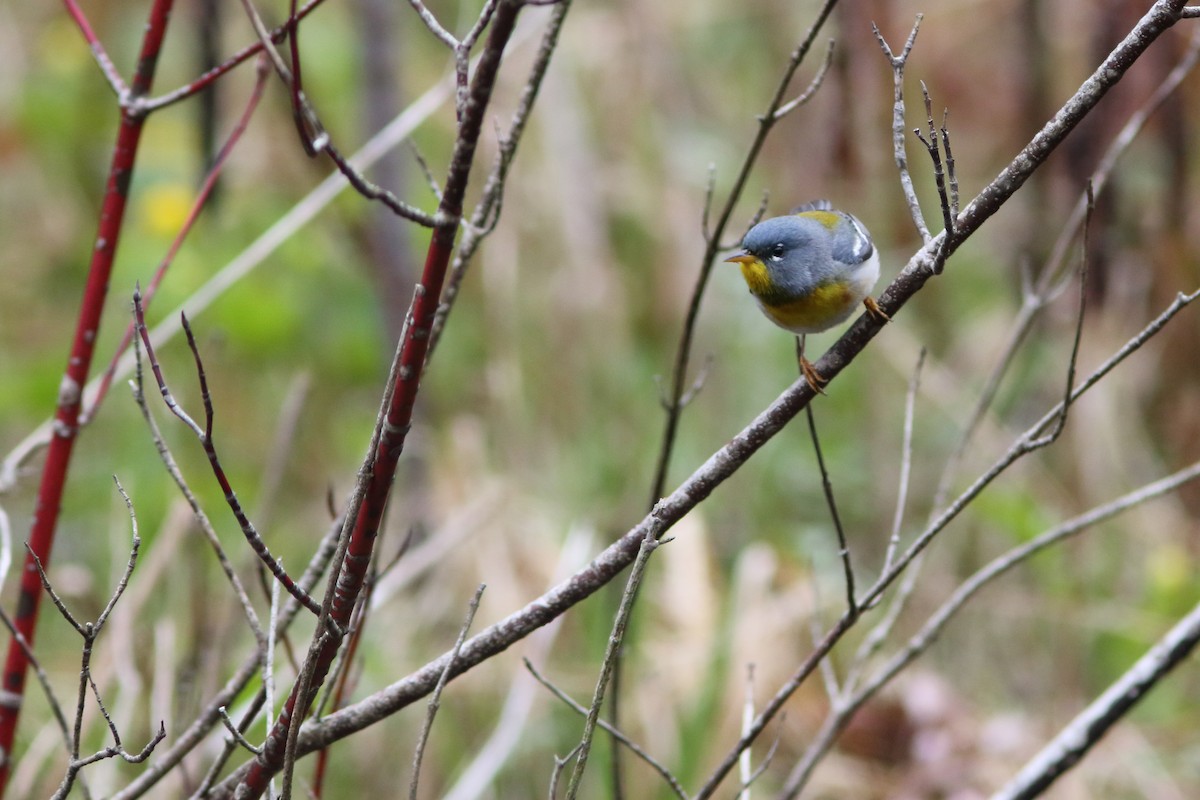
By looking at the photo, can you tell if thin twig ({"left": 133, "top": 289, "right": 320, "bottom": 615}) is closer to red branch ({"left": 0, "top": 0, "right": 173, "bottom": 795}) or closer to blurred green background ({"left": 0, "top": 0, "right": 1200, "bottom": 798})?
red branch ({"left": 0, "top": 0, "right": 173, "bottom": 795})

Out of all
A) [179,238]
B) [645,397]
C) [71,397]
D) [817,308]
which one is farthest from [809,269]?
[645,397]

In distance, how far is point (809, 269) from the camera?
208 centimetres

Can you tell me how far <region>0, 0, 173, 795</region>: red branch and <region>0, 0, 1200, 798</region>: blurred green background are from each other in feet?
2.60

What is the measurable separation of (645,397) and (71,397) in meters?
2.92

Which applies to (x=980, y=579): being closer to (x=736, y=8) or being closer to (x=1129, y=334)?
(x=1129, y=334)

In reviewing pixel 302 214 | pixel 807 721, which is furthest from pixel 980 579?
pixel 807 721

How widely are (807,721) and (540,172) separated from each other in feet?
7.41

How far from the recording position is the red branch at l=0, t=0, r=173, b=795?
1.51 m

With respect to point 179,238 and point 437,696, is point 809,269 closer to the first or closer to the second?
point 179,238

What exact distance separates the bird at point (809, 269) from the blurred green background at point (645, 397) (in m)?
1.08

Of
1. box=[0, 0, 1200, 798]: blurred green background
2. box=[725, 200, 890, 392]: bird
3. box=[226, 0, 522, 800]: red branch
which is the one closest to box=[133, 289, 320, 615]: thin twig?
box=[226, 0, 522, 800]: red branch

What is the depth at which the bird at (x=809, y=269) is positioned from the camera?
6.64 ft

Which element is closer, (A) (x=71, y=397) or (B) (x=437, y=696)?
(B) (x=437, y=696)

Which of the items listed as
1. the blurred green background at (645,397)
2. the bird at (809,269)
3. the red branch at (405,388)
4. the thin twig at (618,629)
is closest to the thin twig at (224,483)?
the red branch at (405,388)
